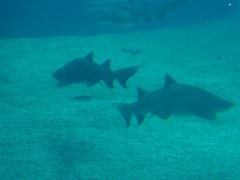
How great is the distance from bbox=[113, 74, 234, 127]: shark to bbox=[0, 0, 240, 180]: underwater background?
41cm

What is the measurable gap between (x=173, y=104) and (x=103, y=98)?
2461 mm

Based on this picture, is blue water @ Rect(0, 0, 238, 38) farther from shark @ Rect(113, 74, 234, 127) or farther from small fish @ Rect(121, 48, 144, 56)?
shark @ Rect(113, 74, 234, 127)

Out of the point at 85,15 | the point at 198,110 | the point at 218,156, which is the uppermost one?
the point at 85,15

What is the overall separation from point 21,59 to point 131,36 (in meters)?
6.71

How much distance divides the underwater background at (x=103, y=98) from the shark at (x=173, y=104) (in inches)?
16.2

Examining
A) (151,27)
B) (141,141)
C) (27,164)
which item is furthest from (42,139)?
(151,27)

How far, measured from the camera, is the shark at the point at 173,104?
6.12 meters

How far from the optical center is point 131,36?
17.5 m

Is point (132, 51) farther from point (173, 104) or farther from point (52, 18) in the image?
point (173, 104)

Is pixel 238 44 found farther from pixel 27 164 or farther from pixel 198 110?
pixel 27 164

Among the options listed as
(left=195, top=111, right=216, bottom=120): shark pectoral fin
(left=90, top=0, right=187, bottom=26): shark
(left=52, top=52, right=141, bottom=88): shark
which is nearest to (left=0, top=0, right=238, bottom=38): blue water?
(left=90, top=0, right=187, bottom=26): shark

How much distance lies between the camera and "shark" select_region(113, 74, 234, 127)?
6.12m

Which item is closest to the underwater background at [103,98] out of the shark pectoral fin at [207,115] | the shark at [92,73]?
the shark pectoral fin at [207,115]

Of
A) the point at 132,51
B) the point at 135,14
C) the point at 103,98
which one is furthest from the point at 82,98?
the point at 132,51
